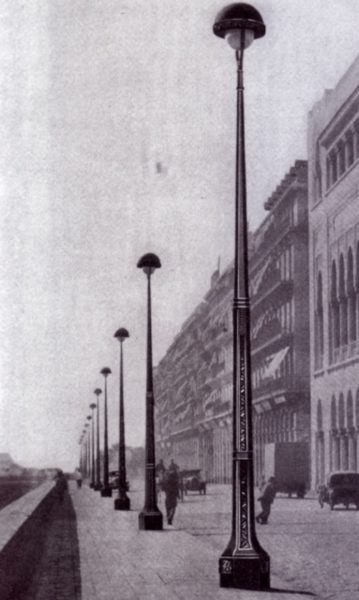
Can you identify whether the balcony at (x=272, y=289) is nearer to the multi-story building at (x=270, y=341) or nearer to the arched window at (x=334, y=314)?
the multi-story building at (x=270, y=341)

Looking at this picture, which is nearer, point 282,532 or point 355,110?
point 282,532

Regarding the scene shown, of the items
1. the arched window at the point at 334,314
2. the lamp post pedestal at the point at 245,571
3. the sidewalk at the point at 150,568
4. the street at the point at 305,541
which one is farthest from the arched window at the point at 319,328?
the lamp post pedestal at the point at 245,571

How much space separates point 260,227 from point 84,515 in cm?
4665

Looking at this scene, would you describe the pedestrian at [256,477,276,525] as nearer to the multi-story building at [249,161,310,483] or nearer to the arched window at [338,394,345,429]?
the arched window at [338,394,345,429]

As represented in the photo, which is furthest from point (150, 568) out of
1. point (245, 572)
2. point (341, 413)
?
point (341, 413)

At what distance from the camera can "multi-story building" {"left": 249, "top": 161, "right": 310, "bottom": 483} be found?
67312mm

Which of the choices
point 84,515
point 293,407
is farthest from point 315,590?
point 293,407

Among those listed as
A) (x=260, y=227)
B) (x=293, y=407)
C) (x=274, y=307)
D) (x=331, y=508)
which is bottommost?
(x=331, y=508)

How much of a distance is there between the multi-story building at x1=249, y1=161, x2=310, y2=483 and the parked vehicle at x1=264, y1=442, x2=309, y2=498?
357 inches

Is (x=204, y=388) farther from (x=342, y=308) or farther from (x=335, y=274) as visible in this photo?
(x=342, y=308)

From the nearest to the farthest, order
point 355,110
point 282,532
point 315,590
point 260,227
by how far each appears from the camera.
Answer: point 315,590 → point 282,532 → point 355,110 → point 260,227

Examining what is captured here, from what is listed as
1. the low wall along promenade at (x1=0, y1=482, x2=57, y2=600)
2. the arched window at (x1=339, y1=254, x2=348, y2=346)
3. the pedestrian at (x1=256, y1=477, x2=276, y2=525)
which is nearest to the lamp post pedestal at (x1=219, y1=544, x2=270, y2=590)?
the low wall along promenade at (x1=0, y1=482, x2=57, y2=600)

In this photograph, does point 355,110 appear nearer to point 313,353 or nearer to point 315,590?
point 313,353

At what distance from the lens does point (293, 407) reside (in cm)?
6831
